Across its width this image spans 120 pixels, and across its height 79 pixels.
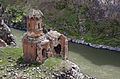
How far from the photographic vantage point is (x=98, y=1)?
73.2 meters

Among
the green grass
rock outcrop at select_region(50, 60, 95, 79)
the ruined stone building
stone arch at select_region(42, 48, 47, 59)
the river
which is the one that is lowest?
the river

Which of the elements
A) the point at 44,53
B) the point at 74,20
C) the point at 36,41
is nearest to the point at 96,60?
the point at 44,53

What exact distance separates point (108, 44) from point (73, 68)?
1193 inches

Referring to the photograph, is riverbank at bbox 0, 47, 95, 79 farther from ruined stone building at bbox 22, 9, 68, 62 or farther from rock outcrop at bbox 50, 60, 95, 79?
ruined stone building at bbox 22, 9, 68, 62

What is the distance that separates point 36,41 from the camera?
3009cm

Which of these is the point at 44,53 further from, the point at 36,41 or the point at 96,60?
the point at 96,60

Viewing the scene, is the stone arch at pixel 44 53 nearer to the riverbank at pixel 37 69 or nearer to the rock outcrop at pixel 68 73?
the riverbank at pixel 37 69

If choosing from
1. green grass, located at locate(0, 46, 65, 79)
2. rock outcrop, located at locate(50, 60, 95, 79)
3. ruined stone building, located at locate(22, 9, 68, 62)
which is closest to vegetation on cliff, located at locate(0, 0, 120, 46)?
rock outcrop, located at locate(50, 60, 95, 79)

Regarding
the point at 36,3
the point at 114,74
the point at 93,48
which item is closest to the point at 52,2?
the point at 36,3

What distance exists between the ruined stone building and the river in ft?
45.2

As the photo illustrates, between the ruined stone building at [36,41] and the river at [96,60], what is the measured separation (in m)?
A: 13.8

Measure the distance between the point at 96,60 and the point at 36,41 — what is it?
23.1 meters

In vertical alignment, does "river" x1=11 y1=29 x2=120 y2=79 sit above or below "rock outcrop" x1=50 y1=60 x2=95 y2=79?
below

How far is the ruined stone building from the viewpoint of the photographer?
97.9ft
